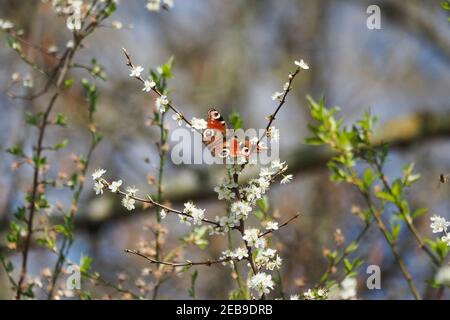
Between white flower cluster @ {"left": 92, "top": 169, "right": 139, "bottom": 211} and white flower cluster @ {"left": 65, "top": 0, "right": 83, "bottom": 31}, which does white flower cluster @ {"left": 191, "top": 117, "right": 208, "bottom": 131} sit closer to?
white flower cluster @ {"left": 92, "top": 169, "right": 139, "bottom": 211}

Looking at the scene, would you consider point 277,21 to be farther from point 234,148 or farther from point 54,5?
point 234,148

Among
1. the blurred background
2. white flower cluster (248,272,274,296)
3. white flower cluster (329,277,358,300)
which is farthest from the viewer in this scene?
the blurred background

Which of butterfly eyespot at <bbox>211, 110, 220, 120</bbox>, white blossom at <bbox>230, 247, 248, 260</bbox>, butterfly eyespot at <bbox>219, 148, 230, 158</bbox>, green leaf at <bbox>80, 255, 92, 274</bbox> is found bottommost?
white blossom at <bbox>230, 247, 248, 260</bbox>

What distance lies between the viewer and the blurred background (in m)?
4.83

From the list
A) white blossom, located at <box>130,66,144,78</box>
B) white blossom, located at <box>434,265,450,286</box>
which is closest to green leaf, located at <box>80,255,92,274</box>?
white blossom, located at <box>130,66,144,78</box>

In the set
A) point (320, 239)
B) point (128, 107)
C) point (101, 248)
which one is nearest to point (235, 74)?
point (128, 107)

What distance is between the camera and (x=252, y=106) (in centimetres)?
836

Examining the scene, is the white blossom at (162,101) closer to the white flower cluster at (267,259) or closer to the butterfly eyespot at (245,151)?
the butterfly eyespot at (245,151)

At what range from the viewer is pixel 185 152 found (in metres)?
3.31

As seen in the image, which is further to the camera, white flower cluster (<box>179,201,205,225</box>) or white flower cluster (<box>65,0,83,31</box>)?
white flower cluster (<box>65,0,83,31</box>)

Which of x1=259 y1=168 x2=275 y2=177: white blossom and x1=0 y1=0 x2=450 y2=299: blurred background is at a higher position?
x1=0 y1=0 x2=450 y2=299: blurred background

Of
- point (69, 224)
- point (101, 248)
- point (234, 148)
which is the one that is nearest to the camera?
point (234, 148)

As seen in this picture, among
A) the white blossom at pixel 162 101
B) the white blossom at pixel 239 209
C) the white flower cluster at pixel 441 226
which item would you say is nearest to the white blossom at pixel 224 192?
the white blossom at pixel 239 209
